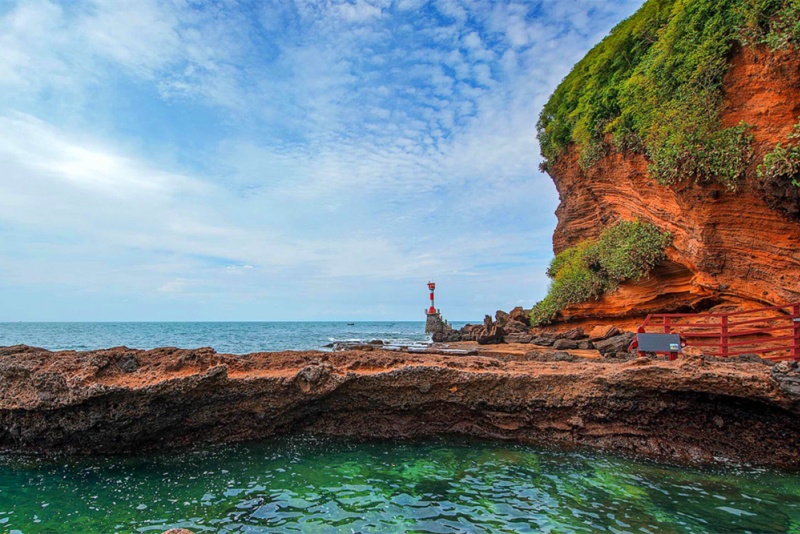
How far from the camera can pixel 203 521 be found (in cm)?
480

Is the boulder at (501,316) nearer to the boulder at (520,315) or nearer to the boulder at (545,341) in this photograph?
the boulder at (520,315)

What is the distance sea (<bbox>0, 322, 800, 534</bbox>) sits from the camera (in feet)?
15.6

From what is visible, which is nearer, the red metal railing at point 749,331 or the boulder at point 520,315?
the red metal railing at point 749,331

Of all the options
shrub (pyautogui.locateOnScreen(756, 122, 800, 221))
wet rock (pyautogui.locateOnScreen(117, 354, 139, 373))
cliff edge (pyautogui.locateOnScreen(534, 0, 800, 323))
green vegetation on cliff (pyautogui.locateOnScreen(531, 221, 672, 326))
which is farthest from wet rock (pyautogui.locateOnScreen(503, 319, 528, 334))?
wet rock (pyautogui.locateOnScreen(117, 354, 139, 373))

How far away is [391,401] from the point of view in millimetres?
7535

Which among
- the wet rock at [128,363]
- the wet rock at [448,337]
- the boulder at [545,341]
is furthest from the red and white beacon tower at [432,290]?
the wet rock at [128,363]

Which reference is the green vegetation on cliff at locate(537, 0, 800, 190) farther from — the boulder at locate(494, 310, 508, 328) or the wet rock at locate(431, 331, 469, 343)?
the wet rock at locate(431, 331, 469, 343)

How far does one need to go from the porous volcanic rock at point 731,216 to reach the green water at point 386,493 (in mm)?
7978

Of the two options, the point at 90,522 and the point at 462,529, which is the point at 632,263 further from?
the point at 90,522

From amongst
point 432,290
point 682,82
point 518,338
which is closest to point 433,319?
point 432,290

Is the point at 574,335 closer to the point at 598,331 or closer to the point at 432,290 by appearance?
the point at 598,331

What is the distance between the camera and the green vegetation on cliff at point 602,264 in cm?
1633

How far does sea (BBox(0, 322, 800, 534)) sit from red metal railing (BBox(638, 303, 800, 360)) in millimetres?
3320

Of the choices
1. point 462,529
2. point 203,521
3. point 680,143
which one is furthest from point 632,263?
point 203,521
